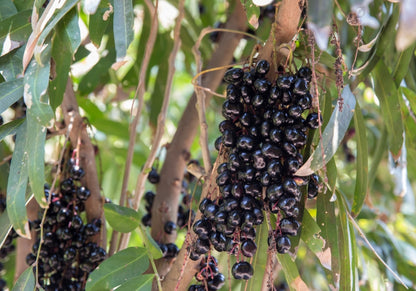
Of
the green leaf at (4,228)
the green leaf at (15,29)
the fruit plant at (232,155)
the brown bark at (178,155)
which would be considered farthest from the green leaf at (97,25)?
the brown bark at (178,155)

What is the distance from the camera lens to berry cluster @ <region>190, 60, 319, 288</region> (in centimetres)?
73

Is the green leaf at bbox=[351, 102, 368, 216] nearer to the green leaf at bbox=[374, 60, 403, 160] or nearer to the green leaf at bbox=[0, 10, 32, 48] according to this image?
the green leaf at bbox=[374, 60, 403, 160]

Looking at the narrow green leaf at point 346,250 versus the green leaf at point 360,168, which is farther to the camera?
the green leaf at point 360,168

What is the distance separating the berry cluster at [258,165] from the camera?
2.38 feet

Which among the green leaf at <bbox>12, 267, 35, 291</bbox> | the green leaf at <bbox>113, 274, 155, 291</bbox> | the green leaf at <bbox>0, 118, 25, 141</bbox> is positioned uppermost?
the green leaf at <bbox>0, 118, 25, 141</bbox>

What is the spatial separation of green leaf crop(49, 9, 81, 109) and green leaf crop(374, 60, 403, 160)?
58 centimetres

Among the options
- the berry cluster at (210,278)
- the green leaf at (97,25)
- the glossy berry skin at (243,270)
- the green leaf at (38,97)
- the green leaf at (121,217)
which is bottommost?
the berry cluster at (210,278)

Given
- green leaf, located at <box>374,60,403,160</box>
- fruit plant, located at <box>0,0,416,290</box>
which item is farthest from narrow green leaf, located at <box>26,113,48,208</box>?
green leaf, located at <box>374,60,403,160</box>

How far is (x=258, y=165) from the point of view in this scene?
729 mm

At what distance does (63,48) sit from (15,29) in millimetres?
118

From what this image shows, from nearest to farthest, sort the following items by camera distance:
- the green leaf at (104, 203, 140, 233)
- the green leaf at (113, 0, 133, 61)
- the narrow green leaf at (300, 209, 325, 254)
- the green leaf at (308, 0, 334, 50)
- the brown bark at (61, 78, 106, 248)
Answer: the green leaf at (308, 0, 334, 50) < the green leaf at (113, 0, 133, 61) < the narrow green leaf at (300, 209, 325, 254) < the green leaf at (104, 203, 140, 233) < the brown bark at (61, 78, 106, 248)

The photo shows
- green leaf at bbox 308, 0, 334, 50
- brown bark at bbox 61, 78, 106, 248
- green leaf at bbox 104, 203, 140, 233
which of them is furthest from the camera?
brown bark at bbox 61, 78, 106, 248

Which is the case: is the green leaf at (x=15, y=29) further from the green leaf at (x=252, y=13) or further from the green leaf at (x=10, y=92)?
the green leaf at (x=252, y=13)

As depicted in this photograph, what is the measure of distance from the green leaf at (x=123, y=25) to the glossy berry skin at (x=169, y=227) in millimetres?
573
